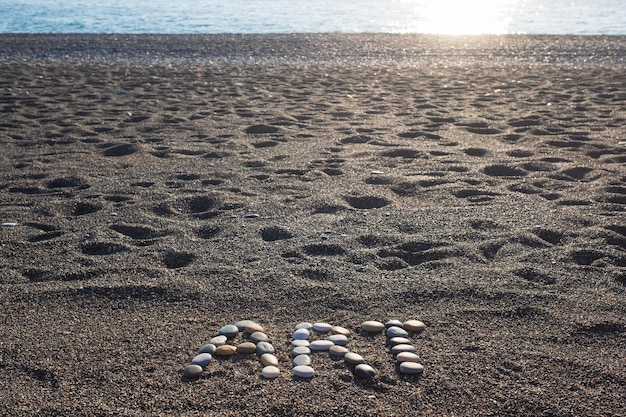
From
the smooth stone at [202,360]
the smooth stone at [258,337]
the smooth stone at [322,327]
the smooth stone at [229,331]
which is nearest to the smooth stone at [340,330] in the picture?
the smooth stone at [322,327]

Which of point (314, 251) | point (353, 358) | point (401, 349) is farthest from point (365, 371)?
point (314, 251)

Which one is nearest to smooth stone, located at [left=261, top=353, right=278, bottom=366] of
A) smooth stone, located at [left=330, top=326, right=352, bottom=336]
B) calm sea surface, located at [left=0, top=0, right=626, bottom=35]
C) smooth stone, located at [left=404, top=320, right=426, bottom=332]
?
smooth stone, located at [left=330, top=326, right=352, bottom=336]

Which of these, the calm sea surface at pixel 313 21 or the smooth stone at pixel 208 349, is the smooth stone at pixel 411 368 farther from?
the calm sea surface at pixel 313 21

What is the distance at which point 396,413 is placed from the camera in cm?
195

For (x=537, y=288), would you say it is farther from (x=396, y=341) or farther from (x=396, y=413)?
(x=396, y=413)

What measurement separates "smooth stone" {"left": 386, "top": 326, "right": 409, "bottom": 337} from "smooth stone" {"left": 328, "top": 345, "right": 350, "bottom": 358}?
20 centimetres

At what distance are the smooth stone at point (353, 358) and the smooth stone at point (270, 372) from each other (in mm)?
237

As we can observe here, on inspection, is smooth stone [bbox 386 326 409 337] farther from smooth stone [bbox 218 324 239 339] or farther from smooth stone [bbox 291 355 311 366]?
smooth stone [bbox 218 324 239 339]

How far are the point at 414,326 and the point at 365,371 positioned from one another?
358 mm

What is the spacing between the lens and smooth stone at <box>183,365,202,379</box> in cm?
213

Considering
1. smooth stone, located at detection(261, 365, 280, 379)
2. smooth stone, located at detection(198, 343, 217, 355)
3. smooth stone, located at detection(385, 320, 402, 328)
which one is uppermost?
smooth stone, located at detection(385, 320, 402, 328)

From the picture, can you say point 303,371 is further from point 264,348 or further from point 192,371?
point 192,371

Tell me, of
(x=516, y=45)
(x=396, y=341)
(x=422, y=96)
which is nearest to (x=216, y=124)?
(x=422, y=96)

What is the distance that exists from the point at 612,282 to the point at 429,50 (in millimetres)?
10658
